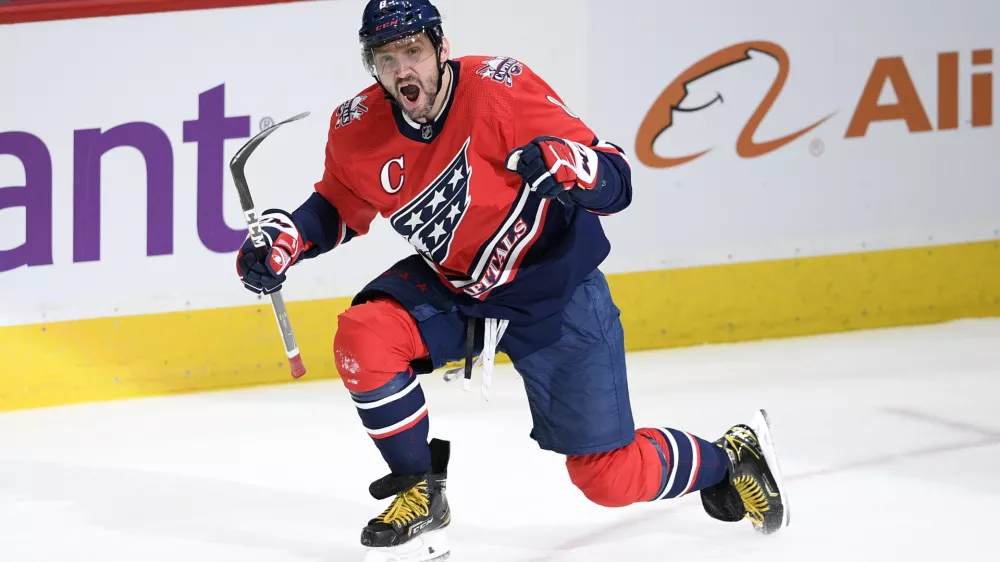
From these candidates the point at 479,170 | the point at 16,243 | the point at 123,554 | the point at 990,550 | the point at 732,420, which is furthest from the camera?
the point at 16,243

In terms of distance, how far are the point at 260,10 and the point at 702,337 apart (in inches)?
72.6

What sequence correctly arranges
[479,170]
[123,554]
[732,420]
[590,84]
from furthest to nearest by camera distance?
[590,84], [732,420], [123,554], [479,170]

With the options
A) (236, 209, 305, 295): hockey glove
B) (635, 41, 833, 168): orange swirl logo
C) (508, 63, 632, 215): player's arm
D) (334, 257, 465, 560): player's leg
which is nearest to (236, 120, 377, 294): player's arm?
(236, 209, 305, 295): hockey glove

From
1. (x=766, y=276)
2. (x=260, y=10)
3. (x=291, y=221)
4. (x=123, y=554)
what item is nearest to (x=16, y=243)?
(x=260, y=10)

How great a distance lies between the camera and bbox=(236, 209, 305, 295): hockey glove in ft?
8.34

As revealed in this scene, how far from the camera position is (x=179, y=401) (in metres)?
4.27

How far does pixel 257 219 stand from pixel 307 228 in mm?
126

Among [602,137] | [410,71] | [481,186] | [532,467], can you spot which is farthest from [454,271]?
[602,137]

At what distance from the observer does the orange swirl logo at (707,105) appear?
180 inches

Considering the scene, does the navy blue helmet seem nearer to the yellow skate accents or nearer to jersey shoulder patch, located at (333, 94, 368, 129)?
jersey shoulder patch, located at (333, 94, 368, 129)

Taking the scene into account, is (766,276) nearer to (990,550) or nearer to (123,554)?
(990,550)

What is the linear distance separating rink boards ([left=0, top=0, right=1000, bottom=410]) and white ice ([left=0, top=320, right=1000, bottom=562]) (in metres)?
0.17

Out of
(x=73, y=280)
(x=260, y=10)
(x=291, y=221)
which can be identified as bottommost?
(x=73, y=280)

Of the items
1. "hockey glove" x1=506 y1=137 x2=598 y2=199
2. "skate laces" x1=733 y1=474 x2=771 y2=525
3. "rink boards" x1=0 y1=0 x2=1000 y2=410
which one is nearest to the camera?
"hockey glove" x1=506 y1=137 x2=598 y2=199
